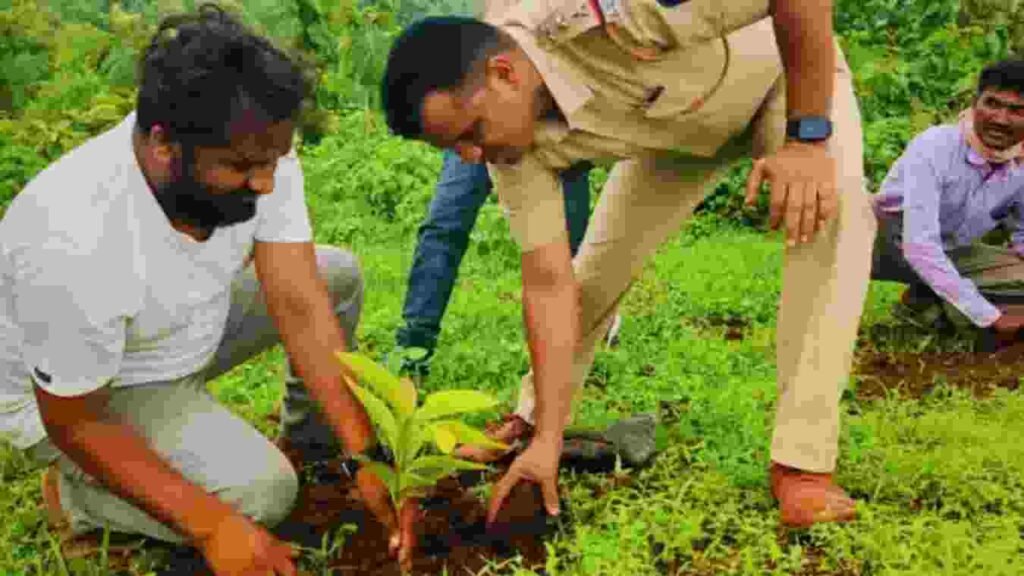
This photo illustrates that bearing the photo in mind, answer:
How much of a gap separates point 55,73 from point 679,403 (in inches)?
169

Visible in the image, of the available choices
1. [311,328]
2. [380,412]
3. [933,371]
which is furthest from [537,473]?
[933,371]

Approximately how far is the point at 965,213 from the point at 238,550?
2843mm

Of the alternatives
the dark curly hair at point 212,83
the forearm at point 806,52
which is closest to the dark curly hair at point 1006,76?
the forearm at point 806,52

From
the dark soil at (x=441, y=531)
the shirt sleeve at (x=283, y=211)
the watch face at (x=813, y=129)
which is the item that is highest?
the watch face at (x=813, y=129)

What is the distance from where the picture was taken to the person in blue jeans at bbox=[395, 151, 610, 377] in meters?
3.96

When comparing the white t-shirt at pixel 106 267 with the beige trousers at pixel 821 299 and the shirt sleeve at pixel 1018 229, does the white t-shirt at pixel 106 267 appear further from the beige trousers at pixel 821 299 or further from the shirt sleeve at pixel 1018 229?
the shirt sleeve at pixel 1018 229

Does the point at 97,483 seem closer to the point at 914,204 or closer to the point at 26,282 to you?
the point at 26,282

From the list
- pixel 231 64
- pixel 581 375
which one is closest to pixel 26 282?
pixel 231 64

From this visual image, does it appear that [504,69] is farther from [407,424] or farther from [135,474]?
[135,474]

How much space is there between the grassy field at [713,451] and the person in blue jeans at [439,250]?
5.7 inches

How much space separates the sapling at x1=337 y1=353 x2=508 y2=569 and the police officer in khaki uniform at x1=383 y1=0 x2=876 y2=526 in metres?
0.23

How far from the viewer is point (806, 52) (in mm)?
2760

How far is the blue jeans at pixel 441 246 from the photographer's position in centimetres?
396

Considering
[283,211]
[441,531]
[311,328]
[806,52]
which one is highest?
[806,52]
